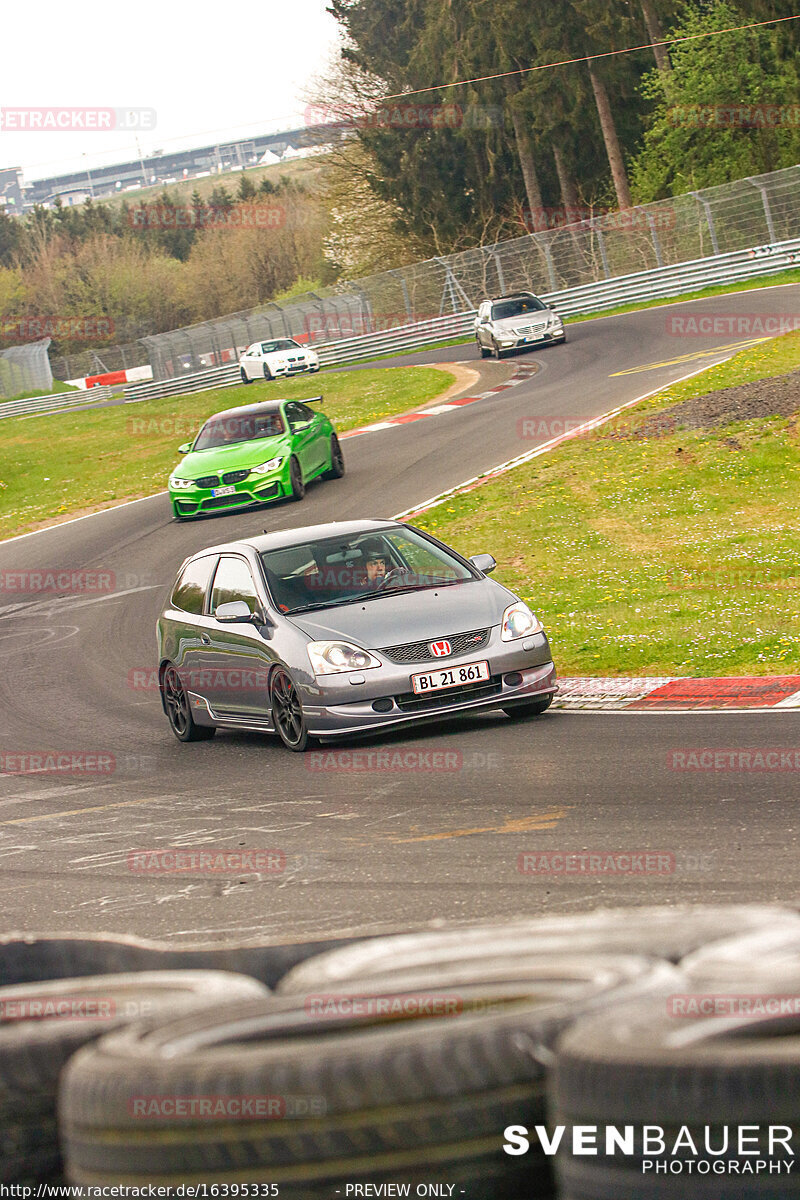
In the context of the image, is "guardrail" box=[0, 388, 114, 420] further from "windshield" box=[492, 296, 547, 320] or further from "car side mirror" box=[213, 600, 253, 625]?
"car side mirror" box=[213, 600, 253, 625]

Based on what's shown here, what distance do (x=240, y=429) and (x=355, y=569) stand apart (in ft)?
46.1

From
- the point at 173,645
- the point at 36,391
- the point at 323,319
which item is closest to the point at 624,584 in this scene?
the point at 173,645

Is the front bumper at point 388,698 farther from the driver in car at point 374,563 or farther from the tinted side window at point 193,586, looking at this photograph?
the tinted side window at point 193,586

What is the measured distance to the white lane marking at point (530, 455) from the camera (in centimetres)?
2139

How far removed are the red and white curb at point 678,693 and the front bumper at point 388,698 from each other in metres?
0.97

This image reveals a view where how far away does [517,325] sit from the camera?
39281mm

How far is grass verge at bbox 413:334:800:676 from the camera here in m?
12.3

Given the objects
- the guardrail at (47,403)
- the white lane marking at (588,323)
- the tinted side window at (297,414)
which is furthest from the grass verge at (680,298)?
the guardrail at (47,403)

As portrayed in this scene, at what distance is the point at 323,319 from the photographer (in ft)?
193

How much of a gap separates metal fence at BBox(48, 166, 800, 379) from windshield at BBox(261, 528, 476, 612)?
113ft

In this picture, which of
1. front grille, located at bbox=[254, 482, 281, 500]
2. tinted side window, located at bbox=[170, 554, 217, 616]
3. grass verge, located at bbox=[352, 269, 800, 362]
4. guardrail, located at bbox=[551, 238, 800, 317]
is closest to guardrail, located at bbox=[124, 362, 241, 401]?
grass verge, located at bbox=[352, 269, 800, 362]

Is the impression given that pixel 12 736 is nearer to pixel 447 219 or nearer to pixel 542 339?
pixel 542 339

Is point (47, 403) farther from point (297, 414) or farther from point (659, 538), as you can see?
point (659, 538)

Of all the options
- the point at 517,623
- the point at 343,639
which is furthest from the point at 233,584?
the point at 517,623
